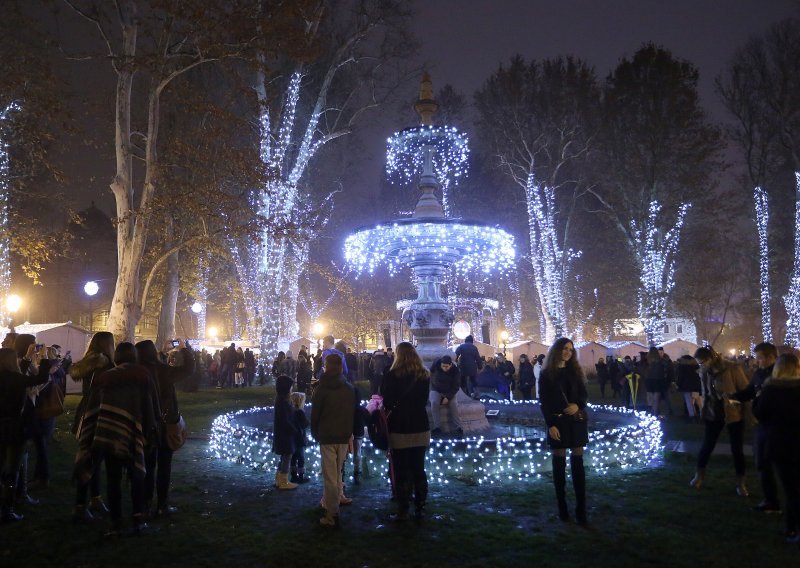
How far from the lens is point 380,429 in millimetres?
5883

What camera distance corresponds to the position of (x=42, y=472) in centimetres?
702

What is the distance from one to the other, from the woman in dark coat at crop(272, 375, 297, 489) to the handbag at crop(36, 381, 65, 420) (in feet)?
7.61

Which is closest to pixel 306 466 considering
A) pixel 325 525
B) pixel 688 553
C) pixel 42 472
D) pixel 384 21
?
pixel 325 525

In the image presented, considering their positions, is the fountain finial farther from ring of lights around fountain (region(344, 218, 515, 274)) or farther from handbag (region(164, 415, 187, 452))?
handbag (region(164, 415, 187, 452))

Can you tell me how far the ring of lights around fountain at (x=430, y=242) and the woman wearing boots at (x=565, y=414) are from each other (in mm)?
5237

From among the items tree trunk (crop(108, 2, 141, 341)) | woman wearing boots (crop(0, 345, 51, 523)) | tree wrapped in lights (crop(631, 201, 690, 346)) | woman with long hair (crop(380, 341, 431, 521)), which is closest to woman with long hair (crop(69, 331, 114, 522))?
woman wearing boots (crop(0, 345, 51, 523))

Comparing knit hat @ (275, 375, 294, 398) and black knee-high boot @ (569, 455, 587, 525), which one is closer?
black knee-high boot @ (569, 455, 587, 525)

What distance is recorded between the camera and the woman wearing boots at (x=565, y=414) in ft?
18.1

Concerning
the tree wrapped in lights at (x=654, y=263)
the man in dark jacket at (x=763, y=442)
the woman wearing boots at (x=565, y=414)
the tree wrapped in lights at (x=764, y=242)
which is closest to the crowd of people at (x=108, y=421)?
the woman wearing boots at (x=565, y=414)

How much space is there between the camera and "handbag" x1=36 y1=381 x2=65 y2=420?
20.8ft

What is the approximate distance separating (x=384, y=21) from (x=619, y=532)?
21.9 metres

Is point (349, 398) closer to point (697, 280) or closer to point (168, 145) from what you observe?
point (168, 145)

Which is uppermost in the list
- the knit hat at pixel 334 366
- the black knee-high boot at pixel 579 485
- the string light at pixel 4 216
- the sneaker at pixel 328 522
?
the string light at pixel 4 216

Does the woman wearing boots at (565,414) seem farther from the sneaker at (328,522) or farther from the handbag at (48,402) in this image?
the handbag at (48,402)
